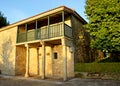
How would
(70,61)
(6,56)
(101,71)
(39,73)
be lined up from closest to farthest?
(101,71), (70,61), (39,73), (6,56)

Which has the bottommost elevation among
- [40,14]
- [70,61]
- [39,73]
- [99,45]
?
[39,73]

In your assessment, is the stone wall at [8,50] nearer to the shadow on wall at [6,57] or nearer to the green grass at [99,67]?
the shadow on wall at [6,57]

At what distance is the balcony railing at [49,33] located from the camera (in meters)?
16.2

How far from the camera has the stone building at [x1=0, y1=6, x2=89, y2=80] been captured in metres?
16.5

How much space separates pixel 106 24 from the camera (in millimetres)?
16031

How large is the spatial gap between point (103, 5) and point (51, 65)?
7891 mm

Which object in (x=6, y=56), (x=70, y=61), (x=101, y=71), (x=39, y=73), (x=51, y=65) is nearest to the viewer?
(x=101, y=71)

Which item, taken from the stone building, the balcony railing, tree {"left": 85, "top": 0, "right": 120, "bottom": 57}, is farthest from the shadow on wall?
tree {"left": 85, "top": 0, "right": 120, "bottom": 57}

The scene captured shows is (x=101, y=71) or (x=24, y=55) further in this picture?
(x=24, y=55)

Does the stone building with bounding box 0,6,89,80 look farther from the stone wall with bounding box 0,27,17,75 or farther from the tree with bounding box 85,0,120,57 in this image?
the tree with bounding box 85,0,120,57

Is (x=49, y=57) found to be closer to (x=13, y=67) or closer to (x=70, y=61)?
(x=70, y=61)

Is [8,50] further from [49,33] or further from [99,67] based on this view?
[99,67]

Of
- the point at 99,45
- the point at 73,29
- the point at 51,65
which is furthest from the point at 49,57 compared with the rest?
the point at 99,45

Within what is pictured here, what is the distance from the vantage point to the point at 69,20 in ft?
58.4
